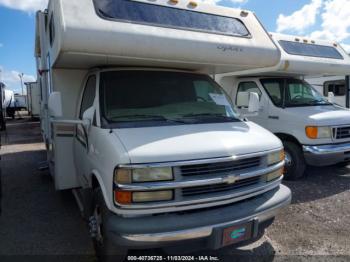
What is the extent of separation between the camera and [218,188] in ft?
9.60

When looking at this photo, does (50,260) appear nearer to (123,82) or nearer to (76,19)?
(123,82)

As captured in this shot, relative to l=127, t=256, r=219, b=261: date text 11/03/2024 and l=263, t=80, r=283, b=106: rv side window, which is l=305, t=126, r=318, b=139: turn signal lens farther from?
l=127, t=256, r=219, b=261: date text 11/03/2024

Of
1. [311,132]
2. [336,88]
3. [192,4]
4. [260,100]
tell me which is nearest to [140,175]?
[192,4]

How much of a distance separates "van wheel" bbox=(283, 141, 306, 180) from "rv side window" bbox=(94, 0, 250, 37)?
2.85 m

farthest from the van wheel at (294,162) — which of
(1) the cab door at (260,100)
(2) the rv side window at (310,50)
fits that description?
(2) the rv side window at (310,50)

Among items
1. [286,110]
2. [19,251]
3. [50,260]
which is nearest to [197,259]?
[50,260]

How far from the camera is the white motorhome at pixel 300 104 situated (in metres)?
5.79

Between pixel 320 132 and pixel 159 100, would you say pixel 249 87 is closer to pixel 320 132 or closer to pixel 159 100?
pixel 320 132

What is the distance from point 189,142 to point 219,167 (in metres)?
0.36

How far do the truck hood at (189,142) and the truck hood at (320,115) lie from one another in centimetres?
271

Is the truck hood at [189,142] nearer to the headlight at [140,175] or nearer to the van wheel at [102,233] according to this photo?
the headlight at [140,175]

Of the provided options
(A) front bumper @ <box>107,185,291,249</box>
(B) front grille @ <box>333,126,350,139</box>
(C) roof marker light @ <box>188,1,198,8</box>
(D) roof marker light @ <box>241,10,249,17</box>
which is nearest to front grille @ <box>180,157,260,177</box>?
(A) front bumper @ <box>107,185,291,249</box>

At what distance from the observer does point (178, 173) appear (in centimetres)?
275

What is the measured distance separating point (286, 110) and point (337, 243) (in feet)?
9.95
